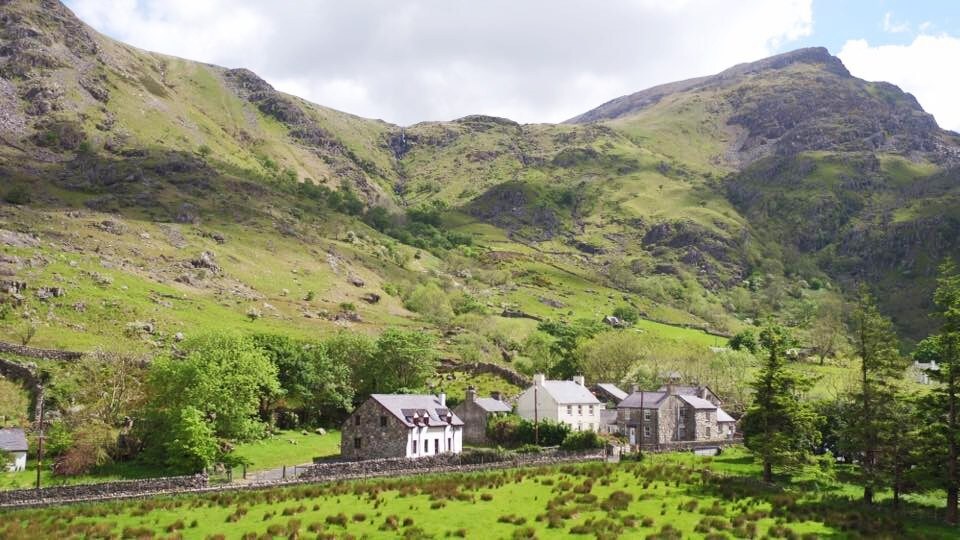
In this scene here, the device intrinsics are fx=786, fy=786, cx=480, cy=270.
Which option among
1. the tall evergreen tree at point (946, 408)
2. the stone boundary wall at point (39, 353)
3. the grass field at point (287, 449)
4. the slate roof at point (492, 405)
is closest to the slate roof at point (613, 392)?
the slate roof at point (492, 405)

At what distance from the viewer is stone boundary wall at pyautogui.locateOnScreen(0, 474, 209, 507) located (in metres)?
52.7

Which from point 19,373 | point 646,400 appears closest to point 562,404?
point 646,400

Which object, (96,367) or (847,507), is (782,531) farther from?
(96,367)

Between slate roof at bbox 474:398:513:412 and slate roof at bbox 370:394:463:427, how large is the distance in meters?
4.92

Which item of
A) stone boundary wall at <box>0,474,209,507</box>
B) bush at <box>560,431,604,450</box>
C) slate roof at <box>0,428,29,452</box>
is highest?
slate roof at <box>0,428,29,452</box>

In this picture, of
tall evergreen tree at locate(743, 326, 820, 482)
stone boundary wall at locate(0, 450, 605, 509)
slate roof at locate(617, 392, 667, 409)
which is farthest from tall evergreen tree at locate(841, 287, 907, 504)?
slate roof at locate(617, 392, 667, 409)

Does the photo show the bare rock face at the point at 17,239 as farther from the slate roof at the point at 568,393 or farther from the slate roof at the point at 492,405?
the slate roof at the point at 568,393

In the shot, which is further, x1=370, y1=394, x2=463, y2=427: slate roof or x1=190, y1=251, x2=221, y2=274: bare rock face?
x1=190, y1=251, x2=221, y2=274: bare rock face

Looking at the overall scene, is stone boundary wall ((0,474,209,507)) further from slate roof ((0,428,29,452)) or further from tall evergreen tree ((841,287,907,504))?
tall evergreen tree ((841,287,907,504))

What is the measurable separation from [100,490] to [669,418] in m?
62.6

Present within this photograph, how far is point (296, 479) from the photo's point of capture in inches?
2399

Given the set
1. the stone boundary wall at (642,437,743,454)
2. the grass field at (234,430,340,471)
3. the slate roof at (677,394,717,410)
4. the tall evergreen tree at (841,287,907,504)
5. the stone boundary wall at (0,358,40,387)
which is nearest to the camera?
the tall evergreen tree at (841,287,907,504)

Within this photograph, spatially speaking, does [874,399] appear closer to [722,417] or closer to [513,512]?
[513,512]

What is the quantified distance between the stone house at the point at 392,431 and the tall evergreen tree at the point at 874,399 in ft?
120
